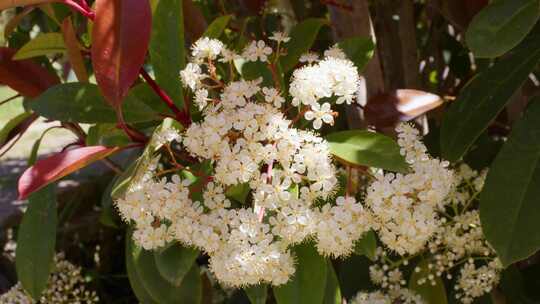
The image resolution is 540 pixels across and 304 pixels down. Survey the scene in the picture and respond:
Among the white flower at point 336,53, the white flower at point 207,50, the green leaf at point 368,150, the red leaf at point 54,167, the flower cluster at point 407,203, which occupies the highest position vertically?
the white flower at point 207,50

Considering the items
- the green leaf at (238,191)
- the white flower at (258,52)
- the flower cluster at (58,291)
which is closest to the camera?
the green leaf at (238,191)

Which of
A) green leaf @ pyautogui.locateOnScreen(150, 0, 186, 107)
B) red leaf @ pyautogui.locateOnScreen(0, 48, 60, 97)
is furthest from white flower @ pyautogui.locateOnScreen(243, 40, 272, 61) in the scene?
red leaf @ pyautogui.locateOnScreen(0, 48, 60, 97)

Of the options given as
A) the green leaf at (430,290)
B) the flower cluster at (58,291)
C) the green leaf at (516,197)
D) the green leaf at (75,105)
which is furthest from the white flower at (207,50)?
the flower cluster at (58,291)

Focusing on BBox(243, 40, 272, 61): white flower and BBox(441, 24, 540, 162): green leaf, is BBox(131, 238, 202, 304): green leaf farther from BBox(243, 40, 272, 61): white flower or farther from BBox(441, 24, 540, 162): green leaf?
BBox(441, 24, 540, 162): green leaf

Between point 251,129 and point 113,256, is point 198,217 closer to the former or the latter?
point 251,129

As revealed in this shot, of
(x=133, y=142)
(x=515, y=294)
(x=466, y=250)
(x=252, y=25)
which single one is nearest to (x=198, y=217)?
(x=133, y=142)

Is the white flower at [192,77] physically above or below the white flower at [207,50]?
below

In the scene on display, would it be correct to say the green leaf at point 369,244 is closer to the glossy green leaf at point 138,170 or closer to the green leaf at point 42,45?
the glossy green leaf at point 138,170
